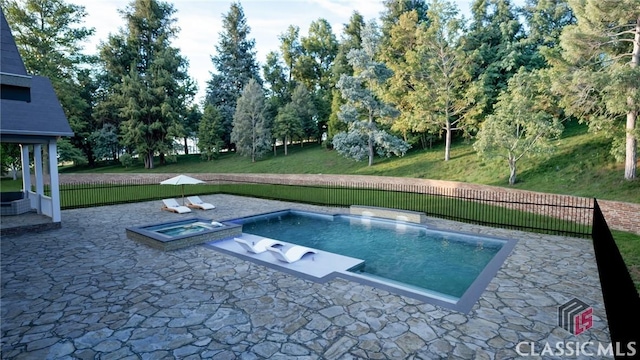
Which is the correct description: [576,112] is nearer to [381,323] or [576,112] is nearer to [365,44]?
[365,44]

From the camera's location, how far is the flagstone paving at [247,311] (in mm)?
4473

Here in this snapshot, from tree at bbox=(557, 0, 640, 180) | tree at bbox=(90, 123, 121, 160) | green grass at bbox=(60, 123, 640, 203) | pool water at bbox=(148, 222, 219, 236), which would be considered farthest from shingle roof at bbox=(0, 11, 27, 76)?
tree at bbox=(90, 123, 121, 160)

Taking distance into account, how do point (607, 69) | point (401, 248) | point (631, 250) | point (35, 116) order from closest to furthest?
point (631, 250) → point (401, 248) → point (35, 116) → point (607, 69)

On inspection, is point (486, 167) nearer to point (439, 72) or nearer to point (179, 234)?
point (439, 72)

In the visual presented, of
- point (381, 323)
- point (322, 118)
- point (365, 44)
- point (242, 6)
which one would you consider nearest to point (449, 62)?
point (365, 44)

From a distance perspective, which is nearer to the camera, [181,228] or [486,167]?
[181,228]

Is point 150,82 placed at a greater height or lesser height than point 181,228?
greater

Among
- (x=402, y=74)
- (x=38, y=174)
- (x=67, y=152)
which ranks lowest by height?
(x=38, y=174)

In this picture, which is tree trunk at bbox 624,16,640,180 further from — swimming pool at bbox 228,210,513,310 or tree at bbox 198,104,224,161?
tree at bbox 198,104,224,161

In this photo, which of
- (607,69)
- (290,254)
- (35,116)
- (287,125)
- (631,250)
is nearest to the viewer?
(290,254)

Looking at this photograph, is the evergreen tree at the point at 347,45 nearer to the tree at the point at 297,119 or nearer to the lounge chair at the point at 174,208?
the tree at the point at 297,119

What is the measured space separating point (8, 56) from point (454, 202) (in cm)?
1899

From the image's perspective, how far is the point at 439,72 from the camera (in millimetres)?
24188

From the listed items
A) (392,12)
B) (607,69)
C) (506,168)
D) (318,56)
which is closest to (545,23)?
(392,12)
